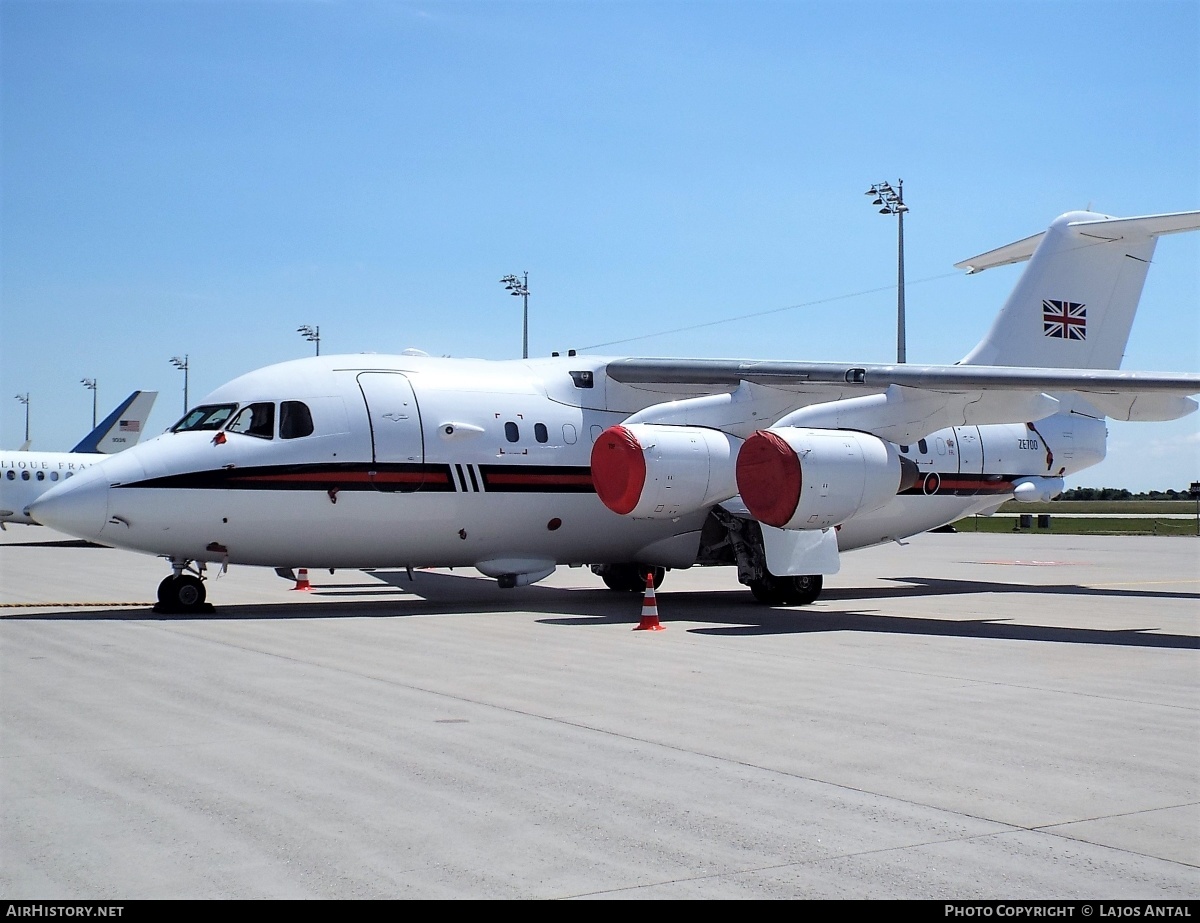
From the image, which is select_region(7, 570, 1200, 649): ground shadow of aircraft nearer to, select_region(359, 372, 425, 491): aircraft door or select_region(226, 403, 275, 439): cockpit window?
select_region(359, 372, 425, 491): aircraft door

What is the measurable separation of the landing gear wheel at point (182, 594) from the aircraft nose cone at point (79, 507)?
4.18ft

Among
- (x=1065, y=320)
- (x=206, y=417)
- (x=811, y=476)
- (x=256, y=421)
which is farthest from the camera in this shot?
(x=1065, y=320)

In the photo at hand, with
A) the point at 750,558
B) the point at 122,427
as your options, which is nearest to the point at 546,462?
the point at 750,558

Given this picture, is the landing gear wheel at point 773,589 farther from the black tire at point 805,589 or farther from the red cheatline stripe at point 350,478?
the red cheatline stripe at point 350,478

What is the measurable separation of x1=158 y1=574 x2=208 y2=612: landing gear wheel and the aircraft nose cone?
1.27 meters

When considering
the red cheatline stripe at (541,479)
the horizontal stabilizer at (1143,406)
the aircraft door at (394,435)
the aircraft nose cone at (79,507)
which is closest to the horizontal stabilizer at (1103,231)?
the horizontal stabilizer at (1143,406)

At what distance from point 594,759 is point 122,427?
1730 inches

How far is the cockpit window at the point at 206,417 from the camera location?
49.5 ft

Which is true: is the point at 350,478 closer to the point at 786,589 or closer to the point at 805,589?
→ the point at 786,589

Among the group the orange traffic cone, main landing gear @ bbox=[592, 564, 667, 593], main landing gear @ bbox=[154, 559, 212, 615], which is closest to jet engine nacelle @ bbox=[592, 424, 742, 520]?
the orange traffic cone

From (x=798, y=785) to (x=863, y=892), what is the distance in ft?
5.69

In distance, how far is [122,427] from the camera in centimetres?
4666

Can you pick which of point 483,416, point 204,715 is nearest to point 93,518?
point 483,416
